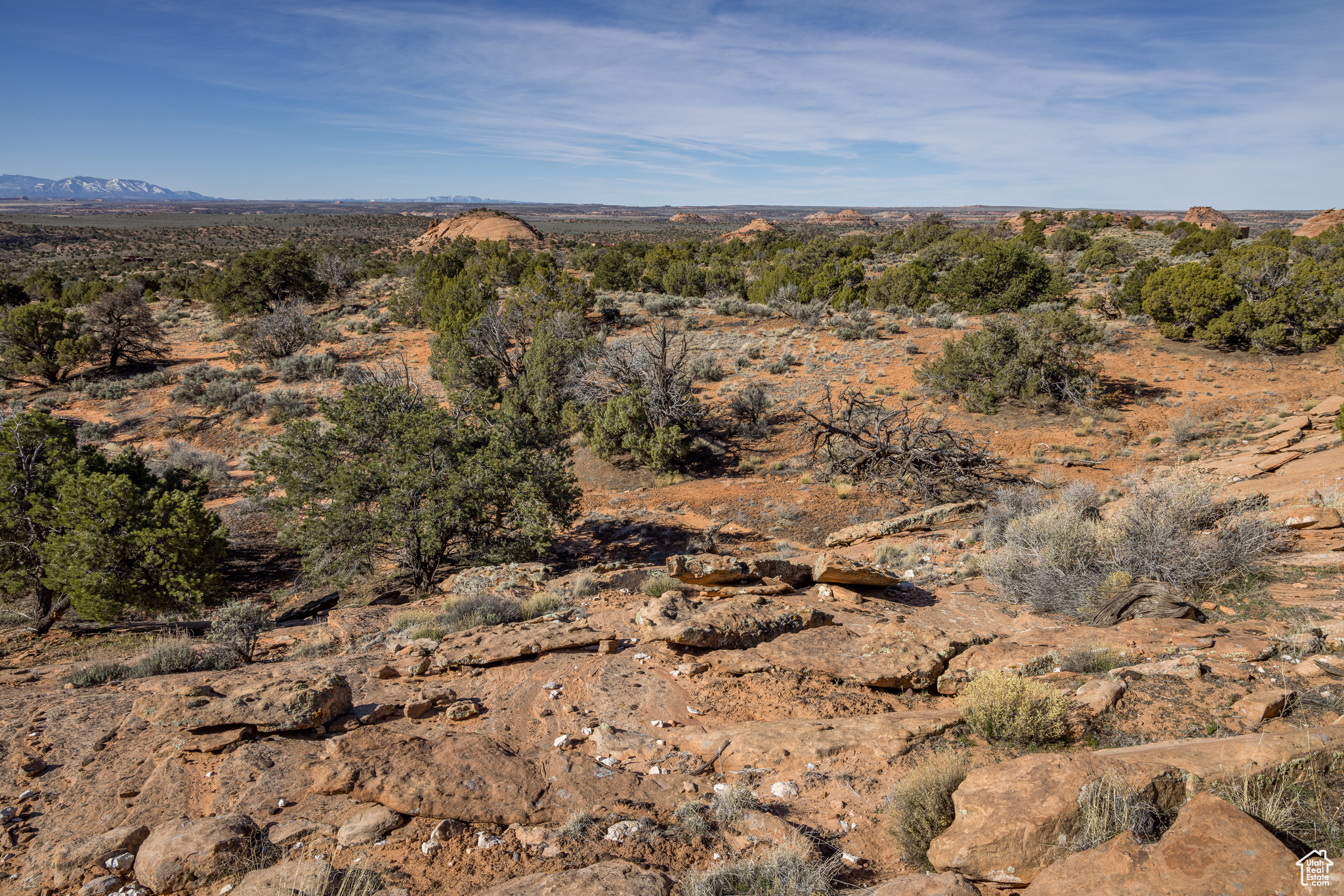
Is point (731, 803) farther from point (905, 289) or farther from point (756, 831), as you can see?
point (905, 289)

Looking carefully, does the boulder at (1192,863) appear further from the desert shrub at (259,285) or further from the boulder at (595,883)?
the desert shrub at (259,285)

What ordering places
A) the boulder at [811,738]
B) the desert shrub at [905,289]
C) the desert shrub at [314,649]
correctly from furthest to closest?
1. the desert shrub at [905,289]
2. the desert shrub at [314,649]
3. the boulder at [811,738]

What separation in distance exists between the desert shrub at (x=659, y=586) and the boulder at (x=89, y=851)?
5.01 meters

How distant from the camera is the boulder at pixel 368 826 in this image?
348 centimetres

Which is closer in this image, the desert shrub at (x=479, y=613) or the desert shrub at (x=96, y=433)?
the desert shrub at (x=479, y=613)

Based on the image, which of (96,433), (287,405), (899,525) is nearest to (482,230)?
(287,405)

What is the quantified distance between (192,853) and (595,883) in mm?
2232

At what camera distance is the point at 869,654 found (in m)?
5.69

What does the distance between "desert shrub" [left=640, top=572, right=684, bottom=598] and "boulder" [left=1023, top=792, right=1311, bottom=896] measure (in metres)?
5.05

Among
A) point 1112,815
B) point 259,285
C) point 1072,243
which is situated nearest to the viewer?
point 1112,815

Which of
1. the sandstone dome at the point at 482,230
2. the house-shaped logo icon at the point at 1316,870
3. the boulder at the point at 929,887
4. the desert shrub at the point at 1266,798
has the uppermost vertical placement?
the sandstone dome at the point at 482,230

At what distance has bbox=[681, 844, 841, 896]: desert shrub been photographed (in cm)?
300

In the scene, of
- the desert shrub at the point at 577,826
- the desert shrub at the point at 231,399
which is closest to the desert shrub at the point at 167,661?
the desert shrub at the point at 577,826

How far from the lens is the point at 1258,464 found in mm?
10523
